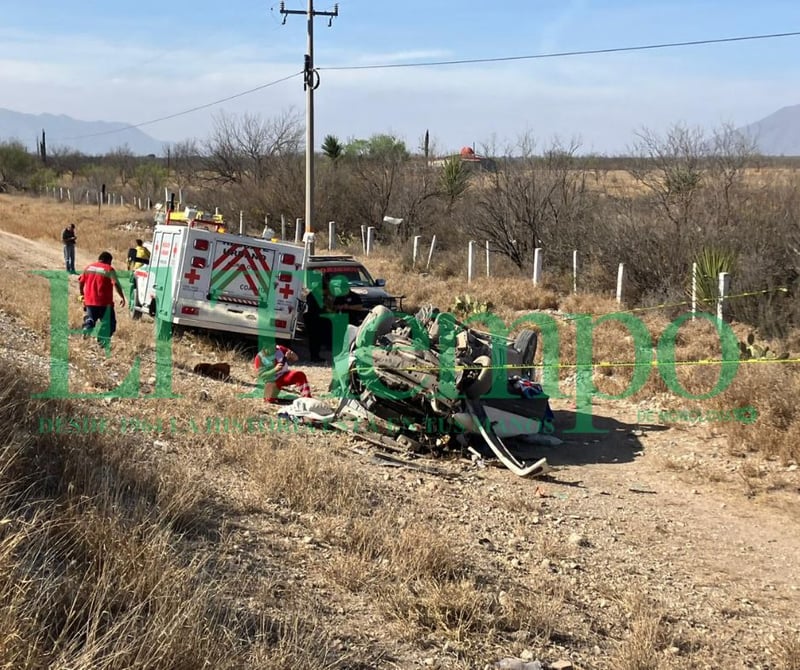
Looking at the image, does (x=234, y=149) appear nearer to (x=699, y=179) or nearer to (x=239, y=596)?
(x=699, y=179)

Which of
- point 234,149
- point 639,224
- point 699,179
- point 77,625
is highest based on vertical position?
point 234,149

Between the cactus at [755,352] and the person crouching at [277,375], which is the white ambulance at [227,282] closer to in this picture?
the person crouching at [277,375]

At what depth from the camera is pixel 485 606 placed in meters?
5.00

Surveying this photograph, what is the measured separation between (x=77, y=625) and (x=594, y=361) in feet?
36.6

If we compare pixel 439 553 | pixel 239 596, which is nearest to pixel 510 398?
pixel 439 553

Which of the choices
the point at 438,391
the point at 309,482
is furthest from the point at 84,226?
the point at 309,482

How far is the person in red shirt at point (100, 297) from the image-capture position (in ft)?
39.6

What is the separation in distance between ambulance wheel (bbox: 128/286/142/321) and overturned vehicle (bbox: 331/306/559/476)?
7374 mm

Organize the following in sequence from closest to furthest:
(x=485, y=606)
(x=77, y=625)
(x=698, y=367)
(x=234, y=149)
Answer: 1. (x=77, y=625)
2. (x=485, y=606)
3. (x=698, y=367)
4. (x=234, y=149)

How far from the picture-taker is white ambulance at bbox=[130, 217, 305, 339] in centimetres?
1324

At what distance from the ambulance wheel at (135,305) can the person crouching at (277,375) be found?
18.3 feet

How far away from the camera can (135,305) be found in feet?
53.7

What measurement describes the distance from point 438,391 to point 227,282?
5687mm

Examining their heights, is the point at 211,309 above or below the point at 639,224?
below
